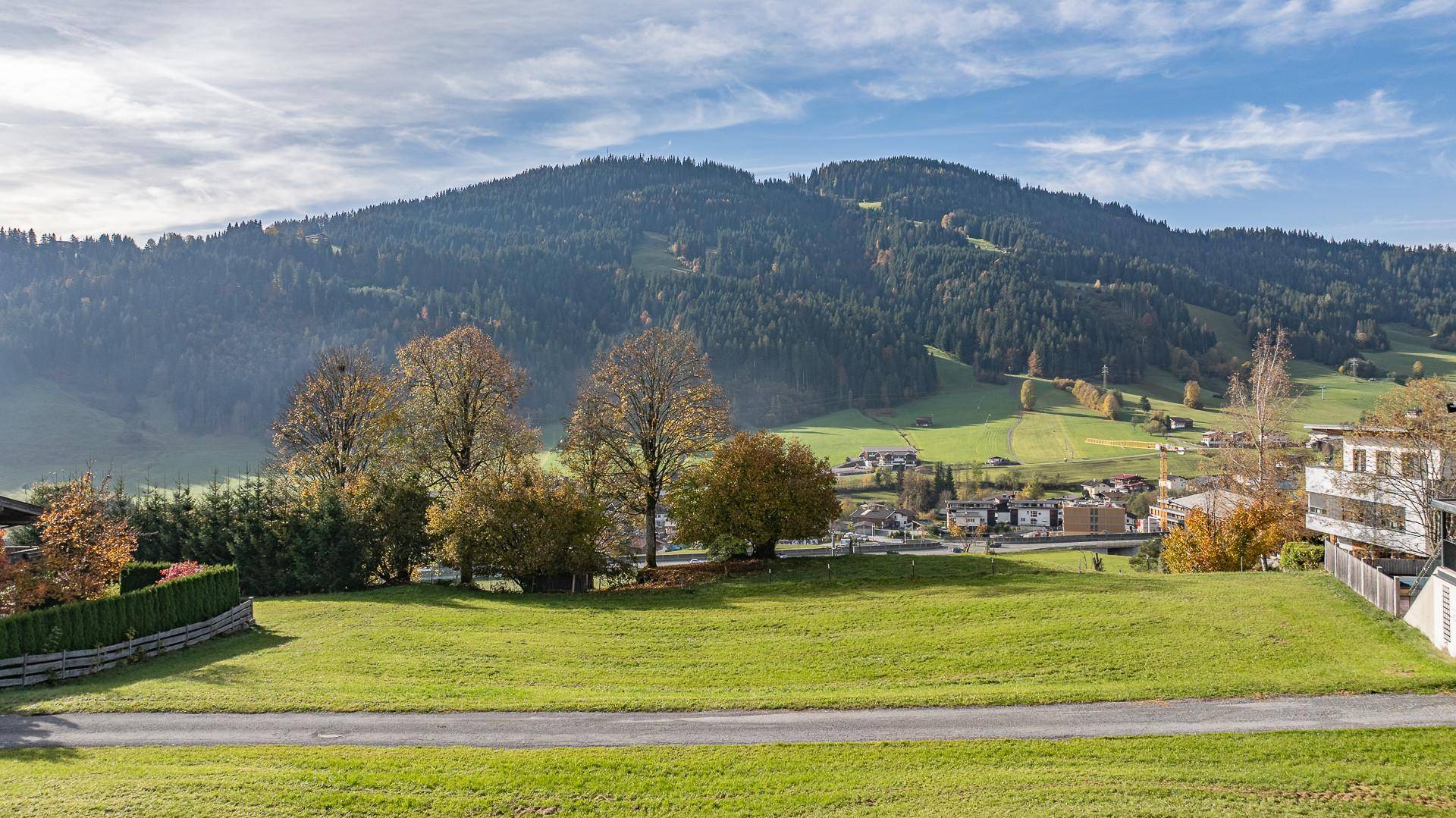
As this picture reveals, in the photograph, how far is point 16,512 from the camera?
30203mm

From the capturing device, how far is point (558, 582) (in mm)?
42719

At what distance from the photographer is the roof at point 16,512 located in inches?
1173

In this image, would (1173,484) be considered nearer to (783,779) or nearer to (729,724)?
(729,724)

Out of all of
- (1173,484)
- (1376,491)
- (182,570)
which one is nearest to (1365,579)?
(1376,491)

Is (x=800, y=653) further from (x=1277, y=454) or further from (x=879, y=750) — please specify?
(x=1277, y=454)

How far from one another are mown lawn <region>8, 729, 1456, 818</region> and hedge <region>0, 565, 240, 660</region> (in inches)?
331

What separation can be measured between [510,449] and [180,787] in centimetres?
3160

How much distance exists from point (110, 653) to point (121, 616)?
4.48ft

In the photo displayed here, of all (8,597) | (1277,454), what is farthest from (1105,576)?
(8,597)

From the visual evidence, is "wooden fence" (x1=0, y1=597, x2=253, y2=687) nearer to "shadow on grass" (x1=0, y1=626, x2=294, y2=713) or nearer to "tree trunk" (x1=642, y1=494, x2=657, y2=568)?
"shadow on grass" (x1=0, y1=626, x2=294, y2=713)

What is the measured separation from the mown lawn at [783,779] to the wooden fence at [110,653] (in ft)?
26.3

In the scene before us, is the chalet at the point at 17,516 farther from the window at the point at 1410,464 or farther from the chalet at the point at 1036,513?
the chalet at the point at 1036,513

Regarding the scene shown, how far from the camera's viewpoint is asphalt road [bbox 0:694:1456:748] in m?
18.5

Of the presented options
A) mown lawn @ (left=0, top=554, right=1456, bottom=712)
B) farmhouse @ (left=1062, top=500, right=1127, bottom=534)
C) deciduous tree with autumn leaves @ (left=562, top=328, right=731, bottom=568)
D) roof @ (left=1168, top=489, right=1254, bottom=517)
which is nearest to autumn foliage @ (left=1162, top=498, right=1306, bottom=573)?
roof @ (left=1168, top=489, right=1254, bottom=517)
